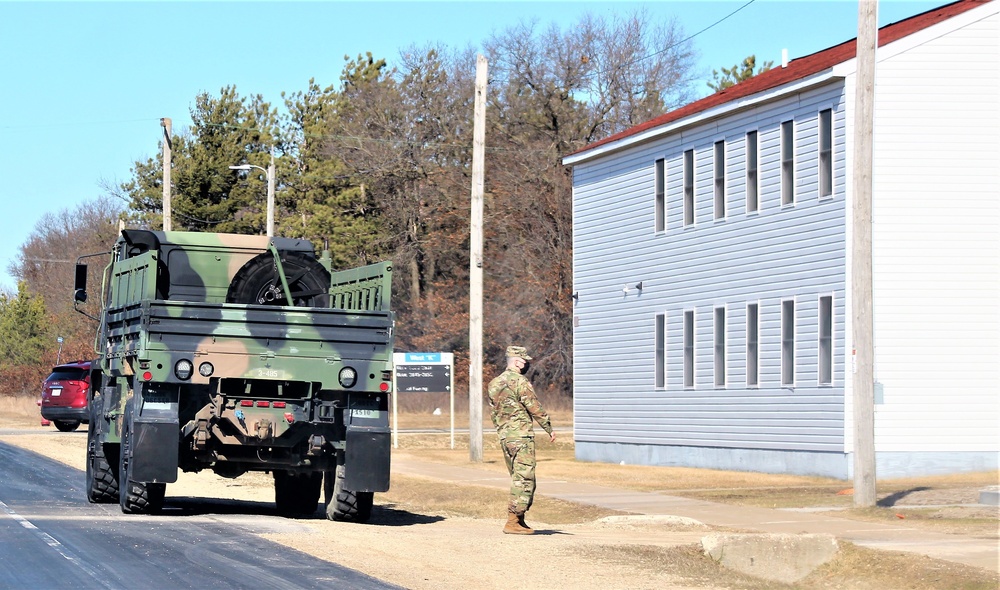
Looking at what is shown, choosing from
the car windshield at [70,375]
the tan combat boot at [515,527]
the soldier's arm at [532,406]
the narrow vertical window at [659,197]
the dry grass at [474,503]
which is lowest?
the dry grass at [474,503]

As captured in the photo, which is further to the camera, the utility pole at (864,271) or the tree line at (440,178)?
the tree line at (440,178)

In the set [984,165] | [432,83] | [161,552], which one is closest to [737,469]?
[984,165]

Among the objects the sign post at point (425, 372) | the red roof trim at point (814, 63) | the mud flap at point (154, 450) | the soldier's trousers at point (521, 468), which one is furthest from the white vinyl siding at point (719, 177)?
the mud flap at point (154, 450)

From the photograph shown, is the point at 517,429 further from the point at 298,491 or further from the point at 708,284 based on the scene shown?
the point at 708,284

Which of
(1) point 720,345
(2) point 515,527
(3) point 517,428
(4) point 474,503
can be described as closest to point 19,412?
(1) point 720,345

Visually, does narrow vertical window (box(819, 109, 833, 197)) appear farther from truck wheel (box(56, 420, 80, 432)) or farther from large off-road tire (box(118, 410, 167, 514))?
truck wheel (box(56, 420, 80, 432))

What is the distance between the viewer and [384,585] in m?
10.7

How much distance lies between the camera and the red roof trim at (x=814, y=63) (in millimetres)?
24656

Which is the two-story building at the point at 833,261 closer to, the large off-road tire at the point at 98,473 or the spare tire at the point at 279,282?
the spare tire at the point at 279,282

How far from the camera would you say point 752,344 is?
26.7 meters

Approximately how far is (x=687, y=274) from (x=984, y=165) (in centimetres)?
653

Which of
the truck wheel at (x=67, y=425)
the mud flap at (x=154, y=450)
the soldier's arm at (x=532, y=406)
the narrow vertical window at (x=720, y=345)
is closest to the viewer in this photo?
the soldier's arm at (x=532, y=406)

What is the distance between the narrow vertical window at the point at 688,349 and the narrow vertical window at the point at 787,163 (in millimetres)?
3972

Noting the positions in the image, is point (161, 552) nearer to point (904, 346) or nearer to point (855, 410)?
point (855, 410)
